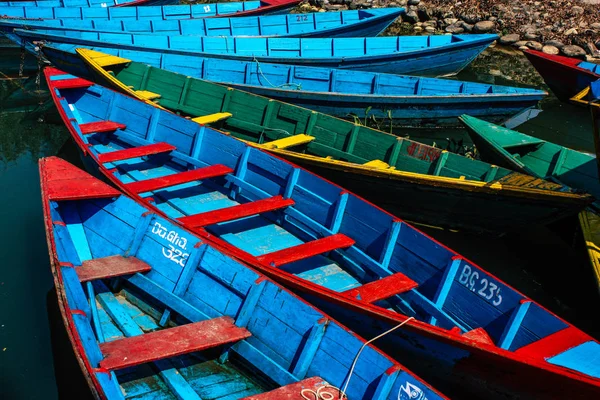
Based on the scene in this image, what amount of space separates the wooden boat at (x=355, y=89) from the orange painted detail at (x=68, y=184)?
577 centimetres

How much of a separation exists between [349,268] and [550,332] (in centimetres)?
295

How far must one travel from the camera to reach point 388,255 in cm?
822

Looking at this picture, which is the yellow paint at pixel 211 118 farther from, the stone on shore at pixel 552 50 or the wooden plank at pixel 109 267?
the stone on shore at pixel 552 50

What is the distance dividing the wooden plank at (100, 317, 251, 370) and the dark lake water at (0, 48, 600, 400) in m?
1.76

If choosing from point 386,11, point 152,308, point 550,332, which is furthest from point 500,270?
point 386,11

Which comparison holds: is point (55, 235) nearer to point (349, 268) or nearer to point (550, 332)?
point (349, 268)

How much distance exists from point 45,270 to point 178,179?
8.32 ft

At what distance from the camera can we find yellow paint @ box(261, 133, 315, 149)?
36.8 feet

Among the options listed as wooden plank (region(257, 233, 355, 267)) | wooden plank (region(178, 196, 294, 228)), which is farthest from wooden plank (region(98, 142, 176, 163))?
wooden plank (region(257, 233, 355, 267))

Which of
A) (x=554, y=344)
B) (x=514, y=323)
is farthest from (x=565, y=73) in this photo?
(x=554, y=344)

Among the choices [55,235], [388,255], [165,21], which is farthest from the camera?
[165,21]

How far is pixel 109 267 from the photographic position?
743 cm

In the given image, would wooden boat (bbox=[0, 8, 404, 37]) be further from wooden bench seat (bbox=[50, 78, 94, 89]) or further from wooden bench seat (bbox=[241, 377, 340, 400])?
wooden bench seat (bbox=[241, 377, 340, 400])

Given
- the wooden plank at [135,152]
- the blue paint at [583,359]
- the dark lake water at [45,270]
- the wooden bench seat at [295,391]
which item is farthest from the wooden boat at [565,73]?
the wooden bench seat at [295,391]
